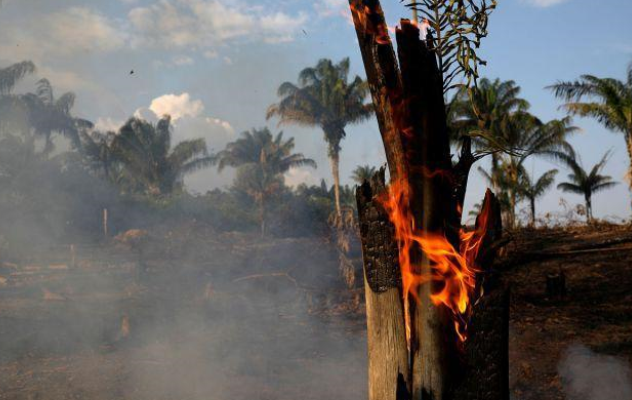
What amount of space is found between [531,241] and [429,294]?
2182 centimetres

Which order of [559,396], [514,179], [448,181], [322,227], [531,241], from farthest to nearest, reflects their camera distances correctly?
[322,227], [514,179], [531,241], [559,396], [448,181]

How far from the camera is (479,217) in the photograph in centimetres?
302

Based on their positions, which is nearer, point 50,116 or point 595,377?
point 595,377

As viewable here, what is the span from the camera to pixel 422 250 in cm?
296

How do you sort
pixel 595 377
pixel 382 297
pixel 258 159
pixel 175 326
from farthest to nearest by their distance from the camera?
1. pixel 258 159
2. pixel 175 326
3. pixel 595 377
4. pixel 382 297

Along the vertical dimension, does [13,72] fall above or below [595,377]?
above

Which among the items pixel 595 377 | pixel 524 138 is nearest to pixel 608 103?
pixel 524 138

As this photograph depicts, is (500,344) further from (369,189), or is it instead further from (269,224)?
(269,224)

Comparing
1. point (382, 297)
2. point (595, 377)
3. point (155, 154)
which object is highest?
point (155, 154)

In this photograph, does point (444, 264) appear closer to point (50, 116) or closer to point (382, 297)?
point (382, 297)

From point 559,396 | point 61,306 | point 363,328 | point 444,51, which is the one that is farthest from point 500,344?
point 61,306

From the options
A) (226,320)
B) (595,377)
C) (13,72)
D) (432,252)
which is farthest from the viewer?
(13,72)

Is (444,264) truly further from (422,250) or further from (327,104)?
(327,104)

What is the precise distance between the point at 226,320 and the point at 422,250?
12371 mm
